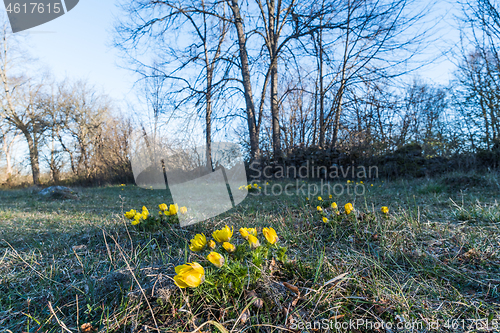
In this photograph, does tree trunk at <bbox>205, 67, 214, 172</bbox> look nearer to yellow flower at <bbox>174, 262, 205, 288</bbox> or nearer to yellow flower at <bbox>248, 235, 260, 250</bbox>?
yellow flower at <bbox>248, 235, 260, 250</bbox>

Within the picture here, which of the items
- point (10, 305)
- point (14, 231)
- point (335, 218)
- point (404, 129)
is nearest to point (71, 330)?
point (10, 305)

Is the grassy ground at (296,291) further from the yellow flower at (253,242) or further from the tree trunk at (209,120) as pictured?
the tree trunk at (209,120)

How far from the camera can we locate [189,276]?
2.74ft

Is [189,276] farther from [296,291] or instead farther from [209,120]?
[209,120]

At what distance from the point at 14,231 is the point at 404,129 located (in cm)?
991

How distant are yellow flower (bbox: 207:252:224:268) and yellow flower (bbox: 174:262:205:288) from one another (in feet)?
0.20

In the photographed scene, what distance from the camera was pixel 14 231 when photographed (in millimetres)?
2549

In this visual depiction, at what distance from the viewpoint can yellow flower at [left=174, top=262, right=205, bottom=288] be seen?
84 cm

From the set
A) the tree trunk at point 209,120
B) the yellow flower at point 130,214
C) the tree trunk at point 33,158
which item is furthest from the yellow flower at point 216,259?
the tree trunk at point 33,158

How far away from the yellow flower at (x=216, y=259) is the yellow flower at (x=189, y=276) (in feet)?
0.20

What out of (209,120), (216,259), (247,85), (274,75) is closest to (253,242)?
(216,259)

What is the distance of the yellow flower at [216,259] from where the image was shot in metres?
0.93

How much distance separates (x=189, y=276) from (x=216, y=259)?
0.13 meters

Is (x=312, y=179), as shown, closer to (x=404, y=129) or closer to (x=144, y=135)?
(x=404, y=129)
